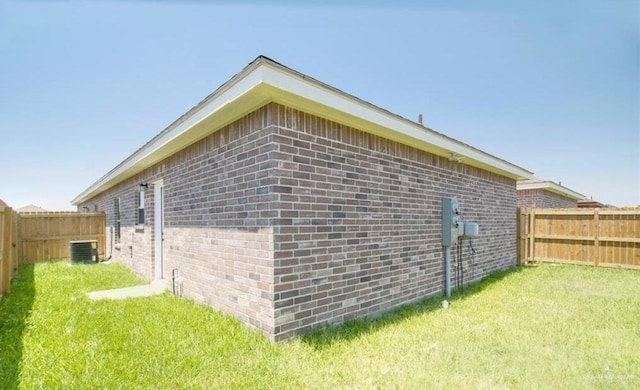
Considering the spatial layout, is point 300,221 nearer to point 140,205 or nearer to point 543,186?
point 140,205

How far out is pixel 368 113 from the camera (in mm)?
4168

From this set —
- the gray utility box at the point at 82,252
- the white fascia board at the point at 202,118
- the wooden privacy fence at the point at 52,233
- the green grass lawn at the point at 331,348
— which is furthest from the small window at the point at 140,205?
the wooden privacy fence at the point at 52,233

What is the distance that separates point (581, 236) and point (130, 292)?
1172 centimetres

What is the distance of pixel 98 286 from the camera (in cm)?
657

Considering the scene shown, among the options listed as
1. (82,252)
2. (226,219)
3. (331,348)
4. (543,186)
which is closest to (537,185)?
(543,186)

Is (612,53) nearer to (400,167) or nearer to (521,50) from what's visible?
(521,50)

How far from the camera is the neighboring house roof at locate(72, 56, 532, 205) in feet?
10.4

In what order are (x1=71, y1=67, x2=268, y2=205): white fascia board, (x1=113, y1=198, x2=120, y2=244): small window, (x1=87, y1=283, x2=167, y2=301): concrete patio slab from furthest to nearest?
(x1=113, y1=198, x2=120, y2=244): small window
(x1=87, y1=283, x2=167, y2=301): concrete patio slab
(x1=71, y1=67, x2=268, y2=205): white fascia board

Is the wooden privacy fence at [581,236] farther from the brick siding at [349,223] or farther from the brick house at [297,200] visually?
the brick siding at [349,223]

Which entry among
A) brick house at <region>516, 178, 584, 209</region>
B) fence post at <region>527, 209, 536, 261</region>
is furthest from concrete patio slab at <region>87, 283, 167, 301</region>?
brick house at <region>516, 178, 584, 209</region>

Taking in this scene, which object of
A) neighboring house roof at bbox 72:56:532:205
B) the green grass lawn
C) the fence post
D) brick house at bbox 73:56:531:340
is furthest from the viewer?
the fence post

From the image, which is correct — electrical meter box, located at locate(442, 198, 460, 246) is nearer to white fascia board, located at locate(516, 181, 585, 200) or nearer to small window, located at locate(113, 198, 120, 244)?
white fascia board, located at locate(516, 181, 585, 200)

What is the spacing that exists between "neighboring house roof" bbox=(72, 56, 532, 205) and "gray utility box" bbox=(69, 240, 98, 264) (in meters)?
6.09

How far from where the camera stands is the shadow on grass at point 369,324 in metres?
3.58
